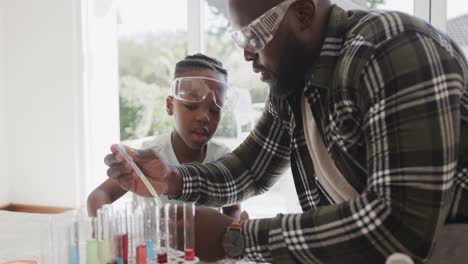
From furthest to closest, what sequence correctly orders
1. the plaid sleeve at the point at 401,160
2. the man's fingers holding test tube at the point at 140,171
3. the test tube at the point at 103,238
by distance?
the man's fingers holding test tube at the point at 140,171 → the test tube at the point at 103,238 → the plaid sleeve at the point at 401,160

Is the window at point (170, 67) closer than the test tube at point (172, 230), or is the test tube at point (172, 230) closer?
the test tube at point (172, 230)

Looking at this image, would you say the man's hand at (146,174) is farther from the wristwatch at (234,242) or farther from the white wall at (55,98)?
the white wall at (55,98)

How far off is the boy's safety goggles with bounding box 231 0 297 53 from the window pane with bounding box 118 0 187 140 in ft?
6.26

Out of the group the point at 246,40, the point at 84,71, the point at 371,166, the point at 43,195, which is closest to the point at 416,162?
the point at 371,166

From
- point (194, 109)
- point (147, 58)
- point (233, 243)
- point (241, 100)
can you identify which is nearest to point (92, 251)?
point (233, 243)

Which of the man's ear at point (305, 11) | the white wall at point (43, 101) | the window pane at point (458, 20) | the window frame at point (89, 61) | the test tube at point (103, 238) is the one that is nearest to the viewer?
the test tube at point (103, 238)

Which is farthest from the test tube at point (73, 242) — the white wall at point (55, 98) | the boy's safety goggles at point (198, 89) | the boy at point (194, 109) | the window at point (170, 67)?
the white wall at point (55, 98)

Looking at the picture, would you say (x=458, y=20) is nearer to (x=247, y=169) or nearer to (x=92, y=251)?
(x=247, y=169)

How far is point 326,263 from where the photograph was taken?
0.75 meters

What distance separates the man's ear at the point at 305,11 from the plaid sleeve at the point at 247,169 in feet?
0.82

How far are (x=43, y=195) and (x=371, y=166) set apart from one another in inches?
104

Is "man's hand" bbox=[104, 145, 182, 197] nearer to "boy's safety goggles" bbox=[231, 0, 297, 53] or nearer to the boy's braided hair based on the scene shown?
"boy's safety goggles" bbox=[231, 0, 297, 53]

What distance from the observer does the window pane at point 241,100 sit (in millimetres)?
2613

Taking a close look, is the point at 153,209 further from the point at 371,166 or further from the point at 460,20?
the point at 460,20
